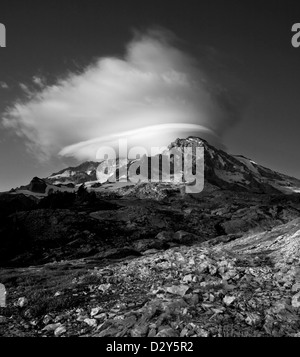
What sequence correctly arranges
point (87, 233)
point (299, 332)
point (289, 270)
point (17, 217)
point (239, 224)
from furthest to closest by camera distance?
point (239, 224) < point (17, 217) < point (87, 233) < point (289, 270) < point (299, 332)

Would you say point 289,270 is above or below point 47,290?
above

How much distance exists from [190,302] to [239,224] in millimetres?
104929

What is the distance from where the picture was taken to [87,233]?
85312 mm

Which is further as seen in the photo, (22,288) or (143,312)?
(22,288)

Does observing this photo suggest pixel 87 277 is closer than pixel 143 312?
No

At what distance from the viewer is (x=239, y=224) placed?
379 ft

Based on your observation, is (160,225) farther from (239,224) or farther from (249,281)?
(249,281)

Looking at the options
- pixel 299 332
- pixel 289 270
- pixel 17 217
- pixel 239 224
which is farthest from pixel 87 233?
pixel 299 332
